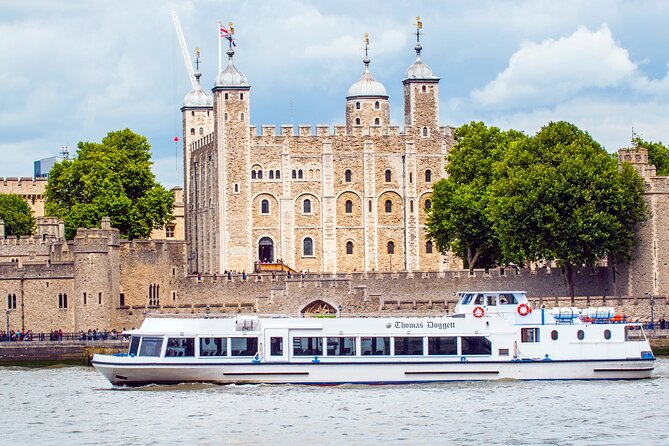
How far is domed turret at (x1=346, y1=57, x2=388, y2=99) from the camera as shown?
412 ft

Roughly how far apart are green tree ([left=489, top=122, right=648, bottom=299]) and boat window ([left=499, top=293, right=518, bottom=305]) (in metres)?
20.8

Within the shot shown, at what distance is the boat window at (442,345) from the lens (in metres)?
70.7

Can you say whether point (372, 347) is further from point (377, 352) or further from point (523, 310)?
point (523, 310)

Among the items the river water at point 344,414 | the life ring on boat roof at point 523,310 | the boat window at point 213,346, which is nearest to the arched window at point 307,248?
the river water at point 344,414

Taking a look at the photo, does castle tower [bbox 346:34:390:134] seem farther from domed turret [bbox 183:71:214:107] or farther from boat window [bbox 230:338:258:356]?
boat window [bbox 230:338:258:356]

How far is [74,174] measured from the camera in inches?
4355

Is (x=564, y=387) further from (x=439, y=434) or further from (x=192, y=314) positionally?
(x=192, y=314)

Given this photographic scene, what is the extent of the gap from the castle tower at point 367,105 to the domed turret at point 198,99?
1253 centimetres

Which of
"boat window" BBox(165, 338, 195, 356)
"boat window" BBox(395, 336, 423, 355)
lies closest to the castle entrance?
"boat window" BBox(165, 338, 195, 356)

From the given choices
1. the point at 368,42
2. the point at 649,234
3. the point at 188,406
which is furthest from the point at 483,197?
the point at 188,406

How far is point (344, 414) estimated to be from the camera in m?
62.8

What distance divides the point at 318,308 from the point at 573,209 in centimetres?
1316

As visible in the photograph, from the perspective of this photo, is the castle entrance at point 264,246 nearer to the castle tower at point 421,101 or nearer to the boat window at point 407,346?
the castle tower at point 421,101

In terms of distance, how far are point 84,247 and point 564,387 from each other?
3114 centimetres
